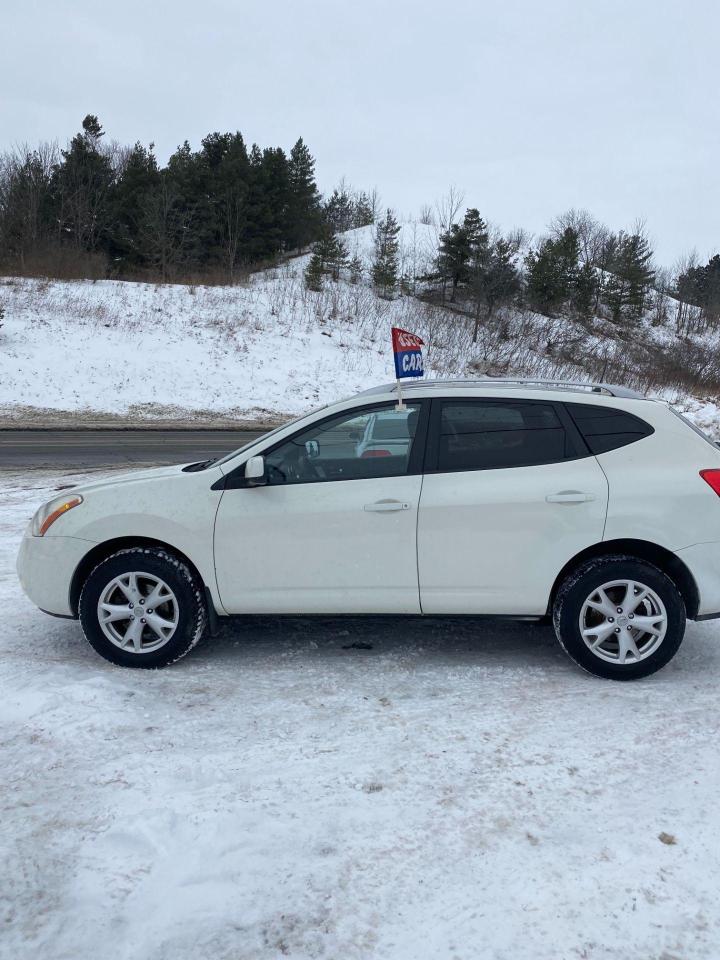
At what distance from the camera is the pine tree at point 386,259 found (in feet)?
141

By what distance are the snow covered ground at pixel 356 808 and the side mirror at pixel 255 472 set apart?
3.63 ft

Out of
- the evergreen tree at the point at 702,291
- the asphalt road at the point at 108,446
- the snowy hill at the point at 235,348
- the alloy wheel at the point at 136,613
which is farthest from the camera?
the evergreen tree at the point at 702,291

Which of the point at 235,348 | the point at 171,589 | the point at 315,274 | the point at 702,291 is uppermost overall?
the point at 702,291

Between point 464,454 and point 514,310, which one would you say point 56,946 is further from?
point 514,310

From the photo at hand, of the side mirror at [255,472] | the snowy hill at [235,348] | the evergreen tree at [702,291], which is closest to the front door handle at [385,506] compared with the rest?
the side mirror at [255,472]

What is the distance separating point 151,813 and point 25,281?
37.5 meters

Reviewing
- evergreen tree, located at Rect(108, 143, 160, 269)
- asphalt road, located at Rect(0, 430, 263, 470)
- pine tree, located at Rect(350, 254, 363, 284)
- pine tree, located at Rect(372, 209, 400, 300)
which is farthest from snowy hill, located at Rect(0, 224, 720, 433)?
evergreen tree, located at Rect(108, 143, 160, 269)

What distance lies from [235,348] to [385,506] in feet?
94.5

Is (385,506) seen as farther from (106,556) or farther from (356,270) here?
(356,270)

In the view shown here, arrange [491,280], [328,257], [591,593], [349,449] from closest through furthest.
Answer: [591,593], [349,449], [491,280], [328,257]

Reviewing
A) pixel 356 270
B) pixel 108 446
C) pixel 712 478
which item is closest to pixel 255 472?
pixel 712 478

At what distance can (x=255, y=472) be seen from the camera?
171 inches

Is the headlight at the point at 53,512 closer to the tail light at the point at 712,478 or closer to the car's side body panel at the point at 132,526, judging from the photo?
the car's side body panel at the point at 132,526

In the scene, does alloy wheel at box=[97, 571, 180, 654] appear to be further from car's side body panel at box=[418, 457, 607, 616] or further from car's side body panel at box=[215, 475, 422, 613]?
car's side body panel at box=[418, 457, 607, 616]
